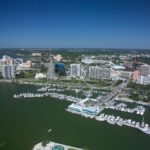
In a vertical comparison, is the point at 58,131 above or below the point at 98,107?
below

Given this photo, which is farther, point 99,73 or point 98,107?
point 99,73

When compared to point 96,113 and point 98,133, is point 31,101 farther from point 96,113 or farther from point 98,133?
point 98,133

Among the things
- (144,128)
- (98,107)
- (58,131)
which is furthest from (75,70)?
(144,128)

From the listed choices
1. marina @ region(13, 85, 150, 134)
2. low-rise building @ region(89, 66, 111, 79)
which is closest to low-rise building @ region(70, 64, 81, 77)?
low-rise building @ region(89, 66, 111, 79)

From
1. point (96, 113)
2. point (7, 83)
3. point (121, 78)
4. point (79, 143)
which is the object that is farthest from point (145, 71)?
point (79, 143)

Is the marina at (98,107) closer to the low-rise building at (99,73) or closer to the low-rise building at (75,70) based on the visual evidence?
the low-rise building at (99,73)

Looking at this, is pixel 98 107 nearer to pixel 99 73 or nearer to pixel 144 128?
pixel 144 128

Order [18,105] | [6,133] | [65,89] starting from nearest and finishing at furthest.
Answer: [6,133], [18,105], [65,89]

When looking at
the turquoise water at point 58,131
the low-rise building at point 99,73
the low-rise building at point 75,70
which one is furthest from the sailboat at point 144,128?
the low-rise building at point 75,70
